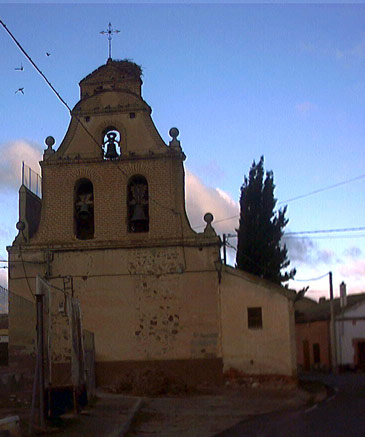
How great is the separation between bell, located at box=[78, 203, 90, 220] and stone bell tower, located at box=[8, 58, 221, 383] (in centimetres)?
4

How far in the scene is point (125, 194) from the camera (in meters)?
25.9

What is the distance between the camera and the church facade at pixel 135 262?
24.9 metres

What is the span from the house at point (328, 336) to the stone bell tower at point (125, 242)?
2646 centimetres

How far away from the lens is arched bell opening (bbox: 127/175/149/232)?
26.0m

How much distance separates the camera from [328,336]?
5097 centimetres

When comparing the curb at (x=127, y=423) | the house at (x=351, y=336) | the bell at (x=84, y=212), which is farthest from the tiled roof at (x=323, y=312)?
the curb at (x=127, y=423)

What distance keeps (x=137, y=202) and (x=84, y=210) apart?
199 centimetres

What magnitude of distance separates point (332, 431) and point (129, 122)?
1561 centimetres

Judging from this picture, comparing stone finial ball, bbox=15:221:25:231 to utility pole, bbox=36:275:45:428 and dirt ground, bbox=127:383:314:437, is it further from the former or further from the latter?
utility pole, bbox=36:275:45:428

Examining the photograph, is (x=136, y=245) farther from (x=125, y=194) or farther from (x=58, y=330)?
(x=58, y=330)

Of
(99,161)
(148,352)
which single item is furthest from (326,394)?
(99,161)

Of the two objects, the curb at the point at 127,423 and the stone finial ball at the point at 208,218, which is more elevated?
the stone finial ball at the point at 208,218

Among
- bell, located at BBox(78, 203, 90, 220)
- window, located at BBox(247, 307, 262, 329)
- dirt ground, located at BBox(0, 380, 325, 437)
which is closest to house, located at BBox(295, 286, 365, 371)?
dirt ground, located at BBox(0, 380, 325, 437)

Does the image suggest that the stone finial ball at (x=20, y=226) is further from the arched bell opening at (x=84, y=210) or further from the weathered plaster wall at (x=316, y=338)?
the weathered plaster wall at (x=316, y=338)
